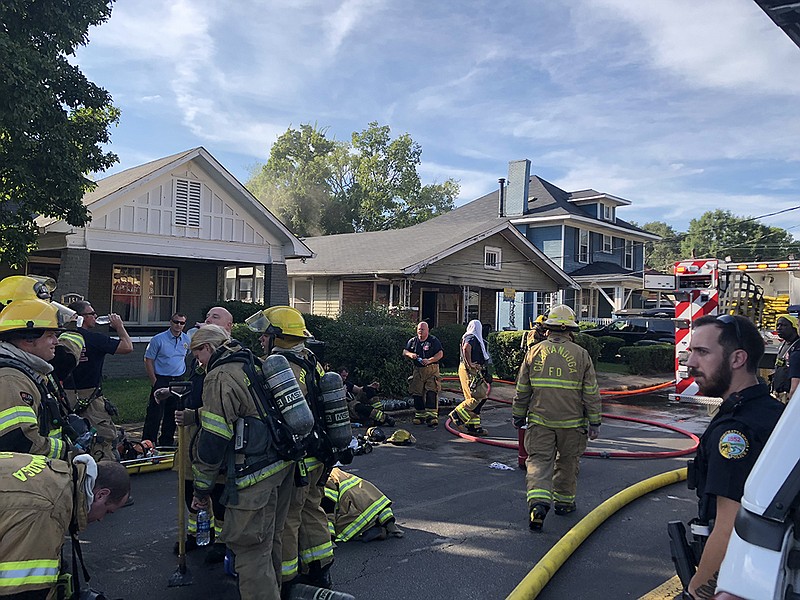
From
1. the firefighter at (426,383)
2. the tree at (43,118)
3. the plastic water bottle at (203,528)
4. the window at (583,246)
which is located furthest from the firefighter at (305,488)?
the window at (583,246)

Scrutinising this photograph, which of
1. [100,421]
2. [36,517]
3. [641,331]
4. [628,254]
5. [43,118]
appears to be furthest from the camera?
[628,254]

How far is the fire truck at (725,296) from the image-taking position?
10.1 metres

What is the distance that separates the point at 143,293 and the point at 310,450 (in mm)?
14718

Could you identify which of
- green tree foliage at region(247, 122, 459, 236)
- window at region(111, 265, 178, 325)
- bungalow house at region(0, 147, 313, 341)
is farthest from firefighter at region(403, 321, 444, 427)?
green tree foliage at region(247, 122, 459, 236)

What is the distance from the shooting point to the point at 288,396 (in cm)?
347

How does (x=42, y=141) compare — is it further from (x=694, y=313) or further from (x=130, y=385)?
(x=694, y=313)

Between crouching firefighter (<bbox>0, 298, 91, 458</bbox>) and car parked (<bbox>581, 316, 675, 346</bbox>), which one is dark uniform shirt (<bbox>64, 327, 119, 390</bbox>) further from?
car parked (<bbox>581, 316, 675, 346</bbox>)

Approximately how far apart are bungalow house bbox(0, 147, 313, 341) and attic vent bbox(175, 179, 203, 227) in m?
0.03

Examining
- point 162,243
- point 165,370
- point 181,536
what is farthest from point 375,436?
point 162,243

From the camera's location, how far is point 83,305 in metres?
6.41

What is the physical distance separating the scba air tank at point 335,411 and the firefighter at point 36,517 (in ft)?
5.27

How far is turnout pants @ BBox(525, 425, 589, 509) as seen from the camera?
5254mm

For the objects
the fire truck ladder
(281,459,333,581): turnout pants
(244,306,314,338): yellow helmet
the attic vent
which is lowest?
(281,459,333,581): turnout pants

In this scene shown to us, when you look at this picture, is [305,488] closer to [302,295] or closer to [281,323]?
[281,323]
